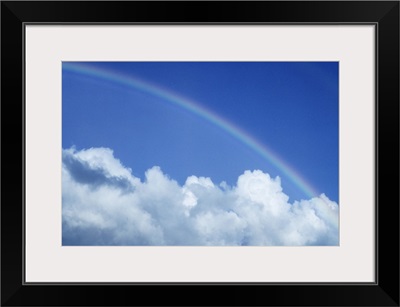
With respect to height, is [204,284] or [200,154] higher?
[200,154]

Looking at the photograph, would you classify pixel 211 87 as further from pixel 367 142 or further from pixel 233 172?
pixel 367 142

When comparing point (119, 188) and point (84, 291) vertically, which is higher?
point (119, 188)

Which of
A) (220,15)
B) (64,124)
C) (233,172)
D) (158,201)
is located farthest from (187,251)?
(220,15)

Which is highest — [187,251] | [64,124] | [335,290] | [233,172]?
[64,124]
